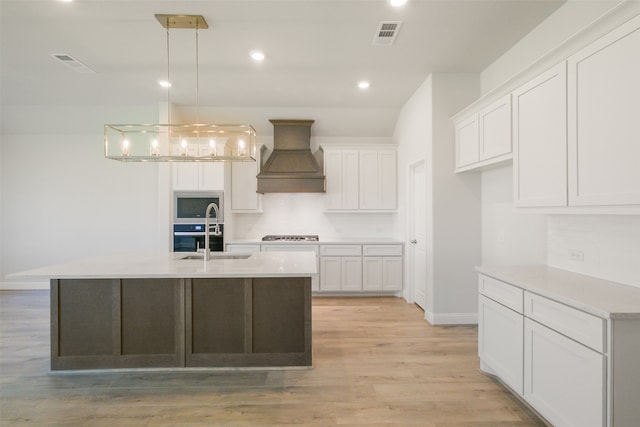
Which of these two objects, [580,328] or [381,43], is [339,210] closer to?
[381,43]

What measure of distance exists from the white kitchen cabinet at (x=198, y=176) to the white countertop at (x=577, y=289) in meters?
3.85

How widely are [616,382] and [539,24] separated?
2961 millimetres

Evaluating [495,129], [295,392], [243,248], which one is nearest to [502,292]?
[495,129]

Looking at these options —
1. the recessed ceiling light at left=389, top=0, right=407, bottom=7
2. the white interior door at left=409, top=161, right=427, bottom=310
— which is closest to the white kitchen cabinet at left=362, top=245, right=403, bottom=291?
the white interior door at left=409, top=161, right=427, bottom=310

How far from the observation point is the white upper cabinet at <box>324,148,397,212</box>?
18.4 ft

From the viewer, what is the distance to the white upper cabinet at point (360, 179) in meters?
5.60

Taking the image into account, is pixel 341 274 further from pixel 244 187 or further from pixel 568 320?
pixel 568 320

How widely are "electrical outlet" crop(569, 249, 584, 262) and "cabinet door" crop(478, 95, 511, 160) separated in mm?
974

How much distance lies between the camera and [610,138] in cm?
192

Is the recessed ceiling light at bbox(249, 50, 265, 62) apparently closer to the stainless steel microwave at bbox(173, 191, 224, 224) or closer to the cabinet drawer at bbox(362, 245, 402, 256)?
the stainless steel microwave at bbox(173, 191, 224, 224)

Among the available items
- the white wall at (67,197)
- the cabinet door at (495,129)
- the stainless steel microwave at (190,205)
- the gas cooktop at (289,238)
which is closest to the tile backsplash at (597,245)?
the cabinet door at (495,129)

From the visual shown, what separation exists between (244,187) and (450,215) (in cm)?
328

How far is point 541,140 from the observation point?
8.23 feet

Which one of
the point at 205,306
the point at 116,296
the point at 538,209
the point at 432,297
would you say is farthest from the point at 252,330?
the point at 538,209
